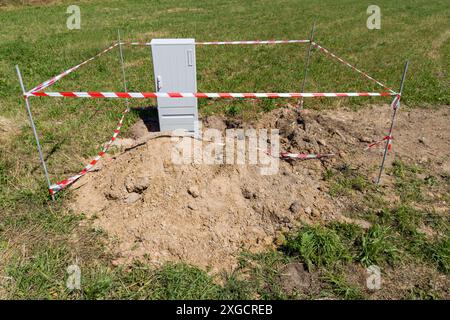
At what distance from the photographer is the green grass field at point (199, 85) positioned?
163 inches

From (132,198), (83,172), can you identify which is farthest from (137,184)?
(83,172)

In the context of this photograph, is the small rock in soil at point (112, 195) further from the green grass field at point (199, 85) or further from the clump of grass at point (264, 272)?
the clump of grass at point (264, 272)

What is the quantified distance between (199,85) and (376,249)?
687 centimetres

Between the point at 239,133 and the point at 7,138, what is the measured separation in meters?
4.80

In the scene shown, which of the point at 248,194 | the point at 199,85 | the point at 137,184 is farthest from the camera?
the point at 199,85

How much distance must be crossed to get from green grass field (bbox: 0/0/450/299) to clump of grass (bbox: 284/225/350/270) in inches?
0.7

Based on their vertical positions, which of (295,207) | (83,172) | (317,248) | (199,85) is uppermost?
(199,85)

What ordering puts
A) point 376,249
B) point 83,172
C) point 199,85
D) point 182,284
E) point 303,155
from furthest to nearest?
point 199,85
point 303,155
point 83,172
point 376,249
point 182,284

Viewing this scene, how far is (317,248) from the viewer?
14.8ft

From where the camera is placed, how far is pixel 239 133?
745 cm

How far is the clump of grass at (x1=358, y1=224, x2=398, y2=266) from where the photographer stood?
441cm

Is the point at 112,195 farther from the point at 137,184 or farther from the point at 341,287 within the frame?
the point at 341,287

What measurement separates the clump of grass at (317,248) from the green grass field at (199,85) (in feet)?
0.06

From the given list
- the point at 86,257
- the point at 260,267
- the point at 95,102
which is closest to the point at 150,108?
the point at 95,102
